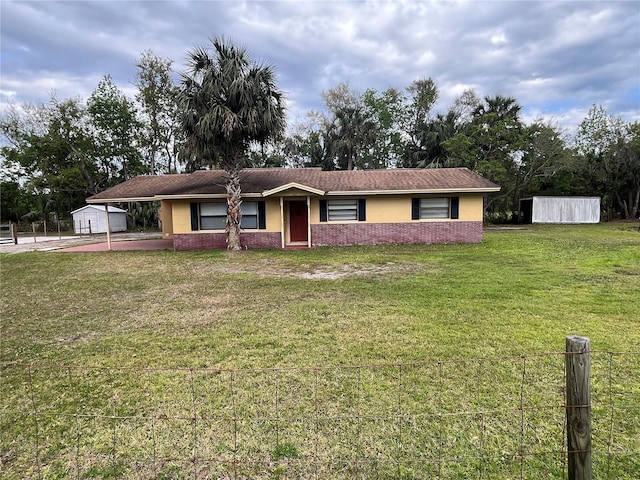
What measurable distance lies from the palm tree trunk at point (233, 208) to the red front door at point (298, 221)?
2.47 meters

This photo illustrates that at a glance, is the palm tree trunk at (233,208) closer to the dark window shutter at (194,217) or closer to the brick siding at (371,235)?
the brick siding at (371,235)

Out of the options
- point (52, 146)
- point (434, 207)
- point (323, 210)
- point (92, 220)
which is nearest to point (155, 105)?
point (52, 146)

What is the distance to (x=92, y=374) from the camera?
3775 mm

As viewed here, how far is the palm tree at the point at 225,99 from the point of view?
12016 mm

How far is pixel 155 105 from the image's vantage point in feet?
101

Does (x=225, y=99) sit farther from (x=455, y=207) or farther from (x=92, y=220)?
(x=92, y=220)

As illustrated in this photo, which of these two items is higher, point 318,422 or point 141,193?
point 141,193

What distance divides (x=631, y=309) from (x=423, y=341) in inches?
143

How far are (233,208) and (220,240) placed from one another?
1.92 metres

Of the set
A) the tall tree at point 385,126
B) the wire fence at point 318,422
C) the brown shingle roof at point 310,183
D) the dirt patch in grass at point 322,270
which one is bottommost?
the wire fence at point 318,422

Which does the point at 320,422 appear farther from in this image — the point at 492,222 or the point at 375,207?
the point at 492,222

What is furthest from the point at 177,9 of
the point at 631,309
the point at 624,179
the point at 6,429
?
the point at 624,179

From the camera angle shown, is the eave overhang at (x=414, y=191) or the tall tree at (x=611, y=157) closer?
the eave overhang at (x=414, y=191)

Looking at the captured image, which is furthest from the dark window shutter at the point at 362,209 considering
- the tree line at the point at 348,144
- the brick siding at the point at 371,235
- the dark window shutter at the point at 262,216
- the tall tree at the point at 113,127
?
A: the tall tree at the point at 113,127
